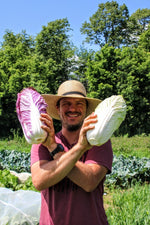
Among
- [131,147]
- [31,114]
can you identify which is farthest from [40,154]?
[131,147]

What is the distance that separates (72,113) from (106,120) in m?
0.39

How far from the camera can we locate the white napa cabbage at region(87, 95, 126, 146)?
1415 mm

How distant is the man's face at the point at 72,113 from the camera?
1.79m

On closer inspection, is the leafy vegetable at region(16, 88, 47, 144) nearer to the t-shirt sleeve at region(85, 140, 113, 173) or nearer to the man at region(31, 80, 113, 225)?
the man at region(31, 80, 113, 225)

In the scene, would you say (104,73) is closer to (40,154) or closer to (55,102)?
(55,102)

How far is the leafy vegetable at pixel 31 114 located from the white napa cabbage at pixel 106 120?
313 mm

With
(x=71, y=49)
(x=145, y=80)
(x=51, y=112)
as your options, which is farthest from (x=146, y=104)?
(x=51, y=112)

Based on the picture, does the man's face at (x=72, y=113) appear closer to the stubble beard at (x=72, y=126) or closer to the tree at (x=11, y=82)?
the stubble beard at (x=72, y=126)

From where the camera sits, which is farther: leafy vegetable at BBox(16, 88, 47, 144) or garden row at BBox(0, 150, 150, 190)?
garden row at BBox(0, 150, 150, 190)

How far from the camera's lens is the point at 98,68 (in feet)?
58.6

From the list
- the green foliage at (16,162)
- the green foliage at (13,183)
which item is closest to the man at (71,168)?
the green foliage at (13,183)

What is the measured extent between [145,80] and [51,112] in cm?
1774

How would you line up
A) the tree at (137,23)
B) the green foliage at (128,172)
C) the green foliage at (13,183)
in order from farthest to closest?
the tree at (137,23) < the green foliage at (128,172) < the green foliage at (13,183)

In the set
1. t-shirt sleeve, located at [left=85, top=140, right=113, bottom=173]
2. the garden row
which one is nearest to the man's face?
t-shirt sleeve, located at [left=85, top=140, right=113, bottom=173]
